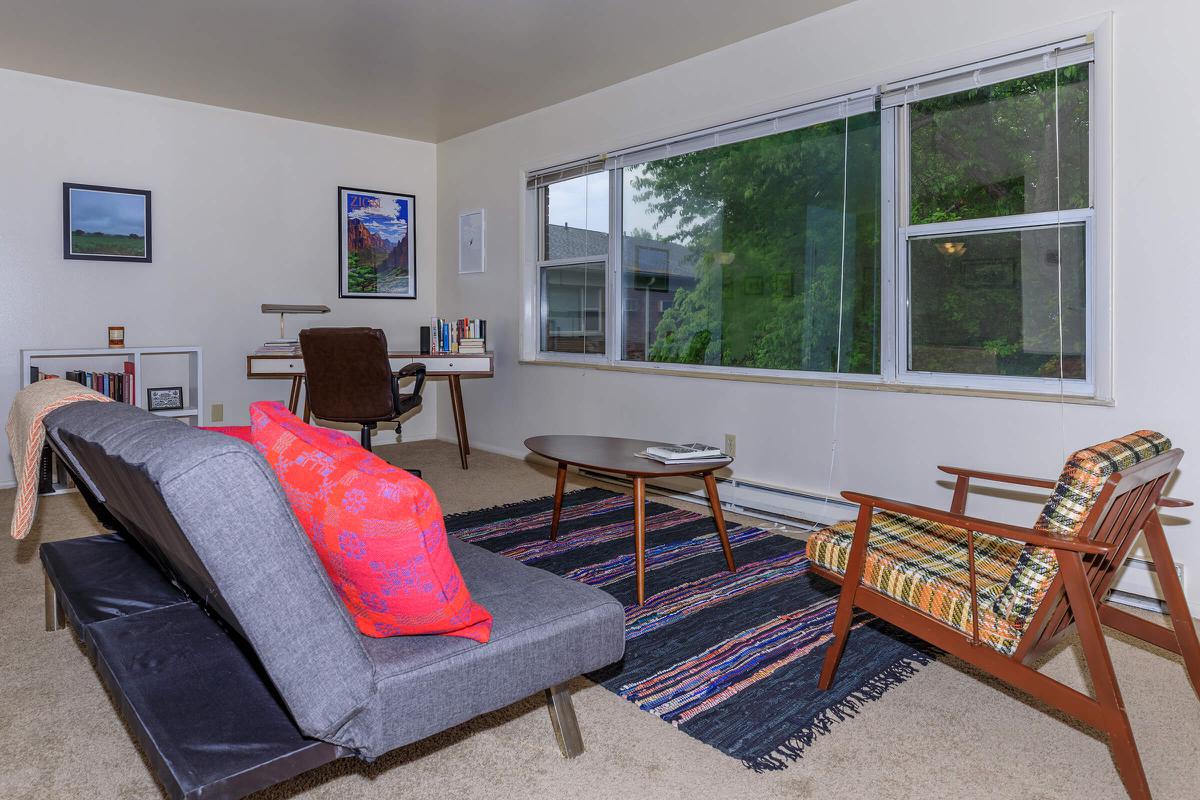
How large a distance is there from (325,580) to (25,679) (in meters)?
1.54

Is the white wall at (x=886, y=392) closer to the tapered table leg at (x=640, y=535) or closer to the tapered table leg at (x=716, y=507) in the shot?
the tapered table leg at (x=716, y=507)

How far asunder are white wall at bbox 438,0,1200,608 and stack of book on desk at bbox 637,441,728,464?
88cm

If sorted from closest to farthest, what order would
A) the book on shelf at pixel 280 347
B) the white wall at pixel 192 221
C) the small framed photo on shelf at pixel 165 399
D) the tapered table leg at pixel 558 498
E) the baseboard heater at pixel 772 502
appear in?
the tapered table leg at pixel 558 498 < the baseboard heater at pixel 772 502 < the white wall at pixel 192 221 < the small framed photo on shelf at pixel 165 399 < the book on shelf at pixel 280 347

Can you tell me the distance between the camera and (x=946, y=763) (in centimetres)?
175

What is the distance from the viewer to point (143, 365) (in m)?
4.89

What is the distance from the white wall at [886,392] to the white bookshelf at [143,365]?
1964 millimetres

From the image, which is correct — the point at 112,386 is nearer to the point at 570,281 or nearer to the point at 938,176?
the point at 570,281

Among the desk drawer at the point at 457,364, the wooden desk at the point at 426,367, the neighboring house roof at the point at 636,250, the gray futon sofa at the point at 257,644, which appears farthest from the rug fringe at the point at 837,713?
the desk drawer at the point at 457,364

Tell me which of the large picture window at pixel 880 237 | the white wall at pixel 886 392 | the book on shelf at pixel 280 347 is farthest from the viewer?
the book on shelf at pixel 280 347

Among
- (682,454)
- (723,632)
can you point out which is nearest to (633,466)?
(682,454)

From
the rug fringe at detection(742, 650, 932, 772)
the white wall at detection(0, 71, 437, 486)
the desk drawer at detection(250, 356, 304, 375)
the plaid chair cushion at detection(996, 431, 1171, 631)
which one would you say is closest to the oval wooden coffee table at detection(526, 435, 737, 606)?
the rug fringe at detection(742, 650, 932, 772)

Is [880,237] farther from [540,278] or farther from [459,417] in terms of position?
[459,417]

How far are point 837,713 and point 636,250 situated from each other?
319cm

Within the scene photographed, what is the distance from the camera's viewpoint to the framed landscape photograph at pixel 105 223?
182 inches
